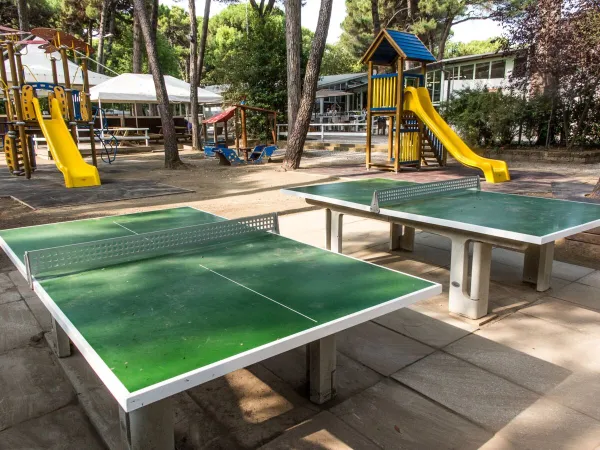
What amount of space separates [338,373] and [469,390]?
0.79m

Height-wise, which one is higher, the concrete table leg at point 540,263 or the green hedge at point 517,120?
the green hedge at point 517,120

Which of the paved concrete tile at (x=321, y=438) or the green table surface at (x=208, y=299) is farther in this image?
the paved concrete tile at (x=321, y=438)

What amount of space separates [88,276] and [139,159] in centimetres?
1707

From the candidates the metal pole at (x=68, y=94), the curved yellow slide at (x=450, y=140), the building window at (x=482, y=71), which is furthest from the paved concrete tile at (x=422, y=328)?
the building window at (x=482, y=71)

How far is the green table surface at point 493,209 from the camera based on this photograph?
3637 millimetres

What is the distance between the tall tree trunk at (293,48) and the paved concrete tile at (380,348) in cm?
1222

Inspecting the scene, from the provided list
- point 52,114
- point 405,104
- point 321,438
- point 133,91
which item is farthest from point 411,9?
point 321,438

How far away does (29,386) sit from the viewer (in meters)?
2.94

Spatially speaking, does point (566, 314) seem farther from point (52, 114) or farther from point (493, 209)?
Result: point (52, 114)

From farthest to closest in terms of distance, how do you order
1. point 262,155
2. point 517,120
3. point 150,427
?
point 262,155 → point 517,120 → point 150,427

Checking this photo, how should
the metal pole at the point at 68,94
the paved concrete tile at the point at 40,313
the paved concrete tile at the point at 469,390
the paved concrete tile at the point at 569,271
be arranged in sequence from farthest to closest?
the metal pole at the point at 68,94 < the paved concrete tile at the point at 569,271 < the paved concrete tile at the point at 40,313 < the paved concrete tile at the point at 469,390

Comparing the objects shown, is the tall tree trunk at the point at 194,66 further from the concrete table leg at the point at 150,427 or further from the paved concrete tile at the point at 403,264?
the concrete table leg at the point at 150,427

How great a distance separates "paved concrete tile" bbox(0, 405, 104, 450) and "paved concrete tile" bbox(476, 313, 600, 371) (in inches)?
106

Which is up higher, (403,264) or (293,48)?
(293,48)
